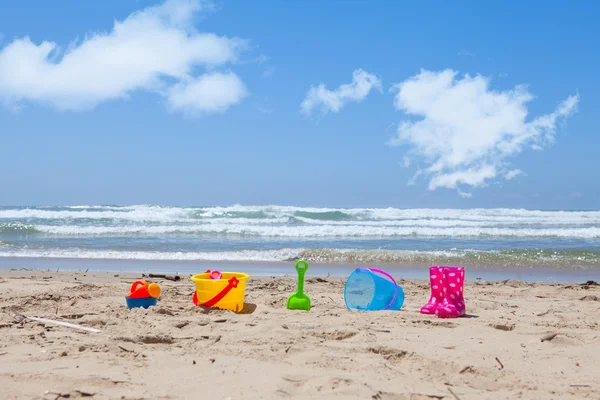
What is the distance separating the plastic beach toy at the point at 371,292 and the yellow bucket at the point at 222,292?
1.18 meters

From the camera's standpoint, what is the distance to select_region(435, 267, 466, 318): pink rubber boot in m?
5.32

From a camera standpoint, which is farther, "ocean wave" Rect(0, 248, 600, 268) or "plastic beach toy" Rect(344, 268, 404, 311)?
"ocean wave" Rect(0, 248, 600, 268)

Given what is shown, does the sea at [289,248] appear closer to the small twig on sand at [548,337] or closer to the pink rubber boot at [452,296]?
the pink rubber boot at [452,296]

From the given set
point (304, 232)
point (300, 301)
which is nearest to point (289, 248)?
point (304, 232)

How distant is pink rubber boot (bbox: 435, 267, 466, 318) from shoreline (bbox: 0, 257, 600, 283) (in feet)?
11.8

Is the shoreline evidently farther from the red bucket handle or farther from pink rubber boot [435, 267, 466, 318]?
the red bucket handle

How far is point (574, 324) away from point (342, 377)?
286 cm

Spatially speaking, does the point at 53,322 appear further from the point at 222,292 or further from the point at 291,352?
the point at 291,352

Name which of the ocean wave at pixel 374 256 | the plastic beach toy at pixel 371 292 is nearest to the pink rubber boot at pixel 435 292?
the plastic beach toy at pixel 371 292

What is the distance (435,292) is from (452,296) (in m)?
0.20

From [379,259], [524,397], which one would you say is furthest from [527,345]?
[379,259]

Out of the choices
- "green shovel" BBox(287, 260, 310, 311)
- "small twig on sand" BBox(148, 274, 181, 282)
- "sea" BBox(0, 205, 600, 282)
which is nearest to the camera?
"green shovel" BBox(287, 260, 310, 311)

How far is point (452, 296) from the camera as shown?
216 inches

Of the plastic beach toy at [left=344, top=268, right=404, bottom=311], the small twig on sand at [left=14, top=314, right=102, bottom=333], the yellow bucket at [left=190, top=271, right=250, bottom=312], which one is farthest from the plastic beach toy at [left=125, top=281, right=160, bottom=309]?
the plastic beach toy at [left=344, top=268, right=404, bottom=311]
